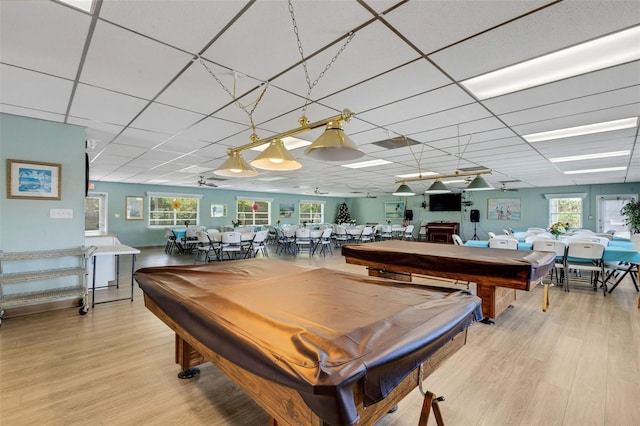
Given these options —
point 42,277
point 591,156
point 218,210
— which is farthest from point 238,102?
point 218,210

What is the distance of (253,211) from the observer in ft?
43.2

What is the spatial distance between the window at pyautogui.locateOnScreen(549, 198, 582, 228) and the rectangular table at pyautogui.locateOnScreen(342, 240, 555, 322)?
8.88m

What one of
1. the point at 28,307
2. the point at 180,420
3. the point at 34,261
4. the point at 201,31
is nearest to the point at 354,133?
the point at 201,31

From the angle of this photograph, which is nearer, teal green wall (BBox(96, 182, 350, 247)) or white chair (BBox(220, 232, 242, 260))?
white chair (BBox(220, 232, 242, 260))

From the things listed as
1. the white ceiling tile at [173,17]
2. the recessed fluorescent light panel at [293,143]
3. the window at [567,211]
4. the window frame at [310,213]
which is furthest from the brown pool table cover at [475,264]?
the window frame at [310,213]

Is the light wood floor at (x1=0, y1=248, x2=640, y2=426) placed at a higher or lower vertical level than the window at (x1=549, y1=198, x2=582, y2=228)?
lower

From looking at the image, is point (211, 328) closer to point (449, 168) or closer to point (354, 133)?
point (354, 133)

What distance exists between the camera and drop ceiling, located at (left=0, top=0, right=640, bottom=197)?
5.32 feet

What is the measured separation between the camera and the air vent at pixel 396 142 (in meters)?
4.17

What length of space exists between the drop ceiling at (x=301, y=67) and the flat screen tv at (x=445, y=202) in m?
8.76

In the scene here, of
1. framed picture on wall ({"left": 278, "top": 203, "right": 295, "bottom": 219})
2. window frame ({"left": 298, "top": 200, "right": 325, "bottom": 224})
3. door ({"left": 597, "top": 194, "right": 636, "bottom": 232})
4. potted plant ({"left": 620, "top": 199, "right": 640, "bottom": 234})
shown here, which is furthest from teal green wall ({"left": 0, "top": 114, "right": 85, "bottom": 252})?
door ({"left": 597, "top": 194, "right": 636, "bottom": 232})

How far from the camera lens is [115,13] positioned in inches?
64.1

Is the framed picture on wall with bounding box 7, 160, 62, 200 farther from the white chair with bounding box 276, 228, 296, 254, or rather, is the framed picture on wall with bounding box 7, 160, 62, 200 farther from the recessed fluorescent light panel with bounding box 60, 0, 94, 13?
the white chair with bounding box 276, 228, 296, 254

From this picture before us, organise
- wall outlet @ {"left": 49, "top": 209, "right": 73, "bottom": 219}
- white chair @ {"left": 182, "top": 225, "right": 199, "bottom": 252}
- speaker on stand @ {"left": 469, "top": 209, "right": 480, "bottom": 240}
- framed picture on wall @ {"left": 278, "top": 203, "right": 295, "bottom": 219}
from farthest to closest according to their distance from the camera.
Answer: framed picture on wall @ {"left": 278, "top": 203, "right": 295, "bottom": 219} < speaker on stand @ {"left": 469, "top": 209, "right": 480, "bottom": 240} < white chair @ {"left": 182, "top": 225, "right": 199, "bottom": 252} < wall outlet @ {"left": 49, "top": 209, "right": 73, "bottom": 219}
